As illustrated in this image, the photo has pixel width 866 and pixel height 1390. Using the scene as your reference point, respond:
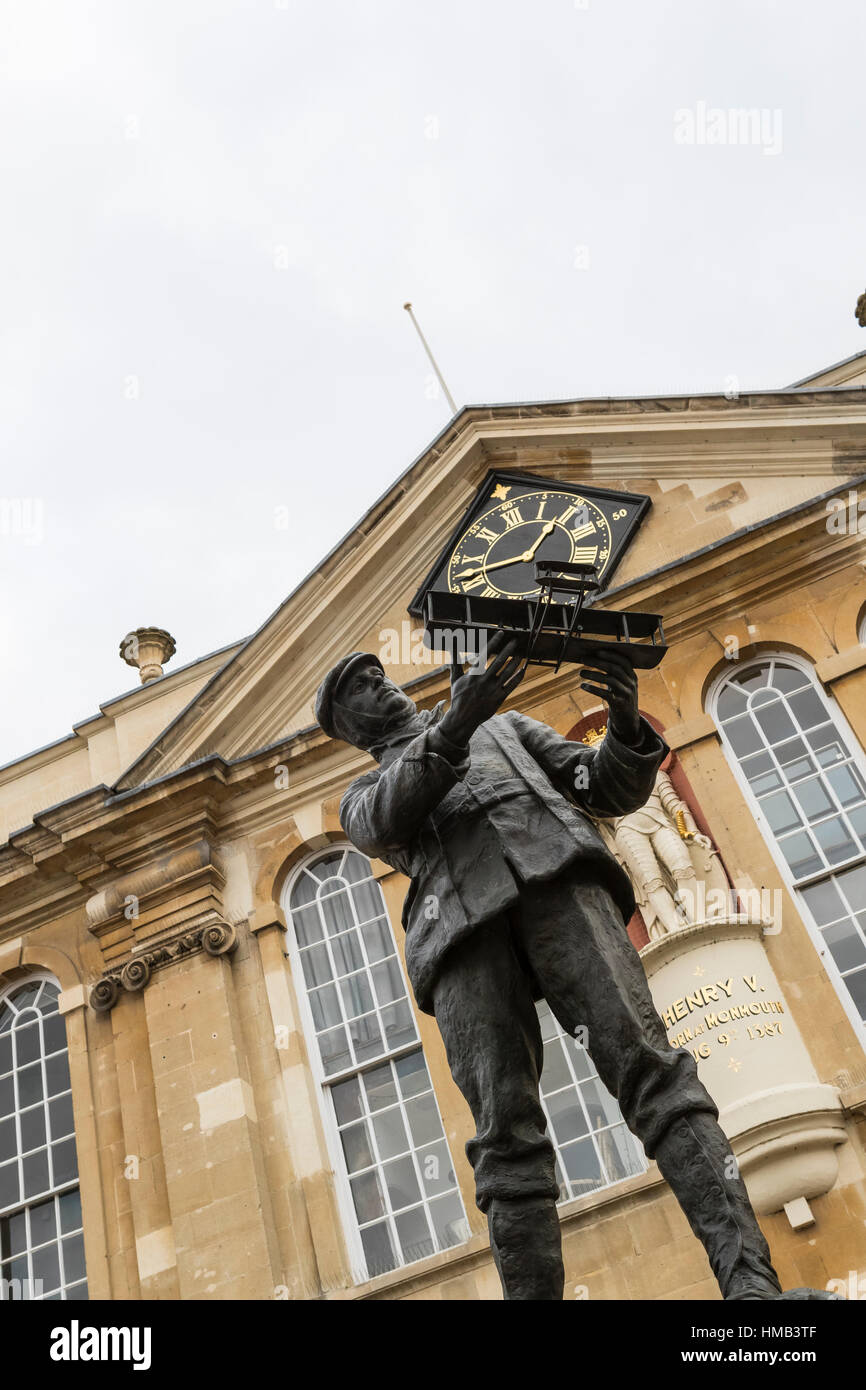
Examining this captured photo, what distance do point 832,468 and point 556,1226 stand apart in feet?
40.4

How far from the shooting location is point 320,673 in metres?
16.7

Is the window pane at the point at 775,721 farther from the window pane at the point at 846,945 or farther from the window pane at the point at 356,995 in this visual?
the window pane at the point at 356,995

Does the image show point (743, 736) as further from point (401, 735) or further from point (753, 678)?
point (401, 735)

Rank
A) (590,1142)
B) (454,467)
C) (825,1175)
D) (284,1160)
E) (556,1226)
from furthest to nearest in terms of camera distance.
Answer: (454,467) → (284,1160) → (590,1142) → (825,1175) → (556,1226)

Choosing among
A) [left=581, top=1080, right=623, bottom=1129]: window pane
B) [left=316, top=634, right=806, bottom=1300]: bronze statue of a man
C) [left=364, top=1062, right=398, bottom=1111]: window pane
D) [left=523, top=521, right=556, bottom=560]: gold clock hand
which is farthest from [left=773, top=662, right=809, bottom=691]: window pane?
[left=316, top=634, right=806, bottom=1300]: bronze statue of a man

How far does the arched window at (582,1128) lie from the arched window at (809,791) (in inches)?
83.4

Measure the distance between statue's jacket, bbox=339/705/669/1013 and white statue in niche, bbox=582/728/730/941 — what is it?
296 inches

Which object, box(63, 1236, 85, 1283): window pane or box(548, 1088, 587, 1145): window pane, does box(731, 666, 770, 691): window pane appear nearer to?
box(548, 1088, 587, 1145): window pane

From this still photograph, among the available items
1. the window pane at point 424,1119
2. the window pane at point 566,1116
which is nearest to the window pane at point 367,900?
the window pane at point 424,1119

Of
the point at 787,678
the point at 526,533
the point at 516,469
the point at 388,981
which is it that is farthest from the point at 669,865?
the point at 516,469

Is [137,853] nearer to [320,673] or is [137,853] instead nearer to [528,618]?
[320,673]

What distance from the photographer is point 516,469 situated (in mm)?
17250

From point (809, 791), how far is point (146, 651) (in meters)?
8.73

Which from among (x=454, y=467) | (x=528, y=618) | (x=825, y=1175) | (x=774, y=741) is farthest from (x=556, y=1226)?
(x=454, y=467)
